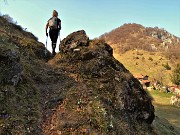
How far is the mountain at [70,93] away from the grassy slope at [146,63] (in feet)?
179

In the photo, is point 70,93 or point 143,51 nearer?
point 70,93

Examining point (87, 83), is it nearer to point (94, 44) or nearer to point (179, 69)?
point (94, 44)

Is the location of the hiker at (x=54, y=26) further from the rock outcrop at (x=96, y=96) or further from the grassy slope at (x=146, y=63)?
the grassy slope at (x=146, y=63)

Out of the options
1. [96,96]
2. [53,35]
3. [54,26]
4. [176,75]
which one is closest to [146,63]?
[176,75]

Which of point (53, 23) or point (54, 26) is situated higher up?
point (53, 23)

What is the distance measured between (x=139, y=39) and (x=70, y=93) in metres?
102

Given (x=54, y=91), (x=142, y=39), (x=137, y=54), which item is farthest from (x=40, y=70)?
(x=142, y=39)

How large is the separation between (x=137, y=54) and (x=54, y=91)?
7393 centimetres

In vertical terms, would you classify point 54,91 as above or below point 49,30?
below

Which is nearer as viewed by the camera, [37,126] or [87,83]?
[37,126]

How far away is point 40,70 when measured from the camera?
11805mm

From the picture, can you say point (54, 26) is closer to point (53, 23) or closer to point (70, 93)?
point (53, 23)

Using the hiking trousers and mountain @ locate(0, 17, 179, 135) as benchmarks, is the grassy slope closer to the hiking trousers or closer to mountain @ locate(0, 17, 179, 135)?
the hiking trousers

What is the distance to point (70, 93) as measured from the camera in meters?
10.1
